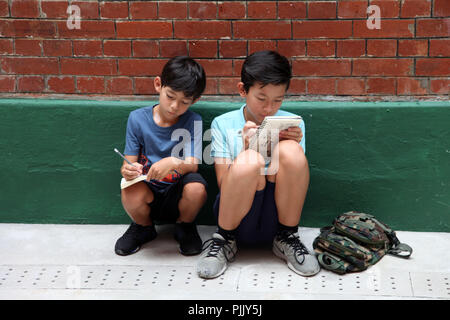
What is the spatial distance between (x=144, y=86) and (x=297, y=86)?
880mm

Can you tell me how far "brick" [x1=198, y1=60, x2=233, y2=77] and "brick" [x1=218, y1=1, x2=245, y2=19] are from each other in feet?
0.82

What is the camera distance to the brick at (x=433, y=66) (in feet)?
9.52

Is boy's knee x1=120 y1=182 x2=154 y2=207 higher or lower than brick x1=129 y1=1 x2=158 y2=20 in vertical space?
lower

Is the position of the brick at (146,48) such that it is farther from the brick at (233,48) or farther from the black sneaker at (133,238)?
the black sneaker at (133,238)

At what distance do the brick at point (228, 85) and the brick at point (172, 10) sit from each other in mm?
416

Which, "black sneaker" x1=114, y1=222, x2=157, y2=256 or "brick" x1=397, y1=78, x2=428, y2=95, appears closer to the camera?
"black sneaker" x1=114, y1=222, x2=157, y2=256

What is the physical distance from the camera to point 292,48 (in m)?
2.95

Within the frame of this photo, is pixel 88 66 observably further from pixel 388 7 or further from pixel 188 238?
pixel 388 7

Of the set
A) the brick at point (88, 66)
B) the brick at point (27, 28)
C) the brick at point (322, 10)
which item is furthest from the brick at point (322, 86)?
the brick at point (27, 28)

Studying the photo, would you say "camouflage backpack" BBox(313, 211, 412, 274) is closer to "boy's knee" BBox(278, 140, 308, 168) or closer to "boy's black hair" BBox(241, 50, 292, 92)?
"boy's knee" BBox(278, 140, 308, 168)

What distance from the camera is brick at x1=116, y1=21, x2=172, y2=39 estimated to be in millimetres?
2988

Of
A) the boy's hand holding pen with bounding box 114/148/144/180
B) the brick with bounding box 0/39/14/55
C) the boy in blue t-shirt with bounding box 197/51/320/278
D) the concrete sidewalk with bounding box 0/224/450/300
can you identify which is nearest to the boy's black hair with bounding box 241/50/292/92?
the boy in blue t-shirt with bounding box 197/51/320/278

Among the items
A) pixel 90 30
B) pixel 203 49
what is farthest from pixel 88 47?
pixel 203 49

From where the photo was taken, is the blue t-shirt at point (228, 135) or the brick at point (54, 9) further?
the brick at point (54, 9)
